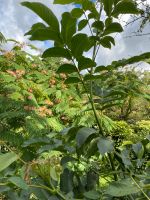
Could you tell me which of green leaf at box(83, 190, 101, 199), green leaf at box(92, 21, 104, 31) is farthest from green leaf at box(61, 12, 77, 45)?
green leaf at box(83, 190, 101, 199)

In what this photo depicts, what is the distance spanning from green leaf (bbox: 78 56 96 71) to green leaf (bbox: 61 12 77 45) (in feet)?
0.17

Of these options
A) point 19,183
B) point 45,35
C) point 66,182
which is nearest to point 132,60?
point 45,35

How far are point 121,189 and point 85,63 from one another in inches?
12.6

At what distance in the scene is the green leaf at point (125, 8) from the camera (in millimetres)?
1059

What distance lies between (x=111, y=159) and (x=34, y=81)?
5.49 m

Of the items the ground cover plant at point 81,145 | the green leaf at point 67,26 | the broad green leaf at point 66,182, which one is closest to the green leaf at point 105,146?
the ground cover plant at point 81,145

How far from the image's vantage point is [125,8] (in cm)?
107

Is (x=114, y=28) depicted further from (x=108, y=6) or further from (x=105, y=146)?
(x=105, y=146)

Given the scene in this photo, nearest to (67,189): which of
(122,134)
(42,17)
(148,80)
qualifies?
(42,17)

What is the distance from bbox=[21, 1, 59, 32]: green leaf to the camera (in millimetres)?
919

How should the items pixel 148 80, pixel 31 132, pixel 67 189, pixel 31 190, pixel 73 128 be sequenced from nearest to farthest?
pixel 31 190 < pixel 67 189 < pixel 73 128 < pixel 31 132 < pixel 148 80

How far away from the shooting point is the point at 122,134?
6.16 metres

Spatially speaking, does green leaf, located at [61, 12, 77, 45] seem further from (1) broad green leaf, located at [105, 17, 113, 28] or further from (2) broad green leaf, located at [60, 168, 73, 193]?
(2) broad green leaf, located at [60, 168, 73, 193]

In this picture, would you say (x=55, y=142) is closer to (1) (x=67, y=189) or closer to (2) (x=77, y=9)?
(1) (x=67, y=189)
